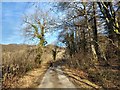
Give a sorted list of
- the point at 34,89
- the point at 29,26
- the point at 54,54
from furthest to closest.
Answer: the point at 54,54 → the point at 29,26 → the point at 34,89

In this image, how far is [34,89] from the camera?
520 inches

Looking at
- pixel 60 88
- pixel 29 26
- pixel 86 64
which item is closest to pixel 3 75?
pixel 60 88

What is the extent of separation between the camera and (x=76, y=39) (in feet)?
133

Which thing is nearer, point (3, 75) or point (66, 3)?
point (3, 75)

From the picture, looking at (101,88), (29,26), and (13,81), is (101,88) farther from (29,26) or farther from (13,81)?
(29,26)

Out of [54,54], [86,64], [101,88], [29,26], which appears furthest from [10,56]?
[54,54]

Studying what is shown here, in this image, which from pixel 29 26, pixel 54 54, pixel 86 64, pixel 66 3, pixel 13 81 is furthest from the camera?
pixel 54 54

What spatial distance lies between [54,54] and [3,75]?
47846 mm

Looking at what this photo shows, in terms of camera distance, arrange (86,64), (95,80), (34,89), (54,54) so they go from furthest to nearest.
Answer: (54,54), (86,64), (95,80), (34,89)

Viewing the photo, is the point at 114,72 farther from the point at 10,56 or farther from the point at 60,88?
the point at 10,56

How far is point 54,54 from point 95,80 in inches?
1778

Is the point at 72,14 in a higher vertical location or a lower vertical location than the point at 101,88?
higher

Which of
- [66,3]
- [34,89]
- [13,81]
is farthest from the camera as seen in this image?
[66,3]

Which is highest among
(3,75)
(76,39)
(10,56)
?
(76,39)
